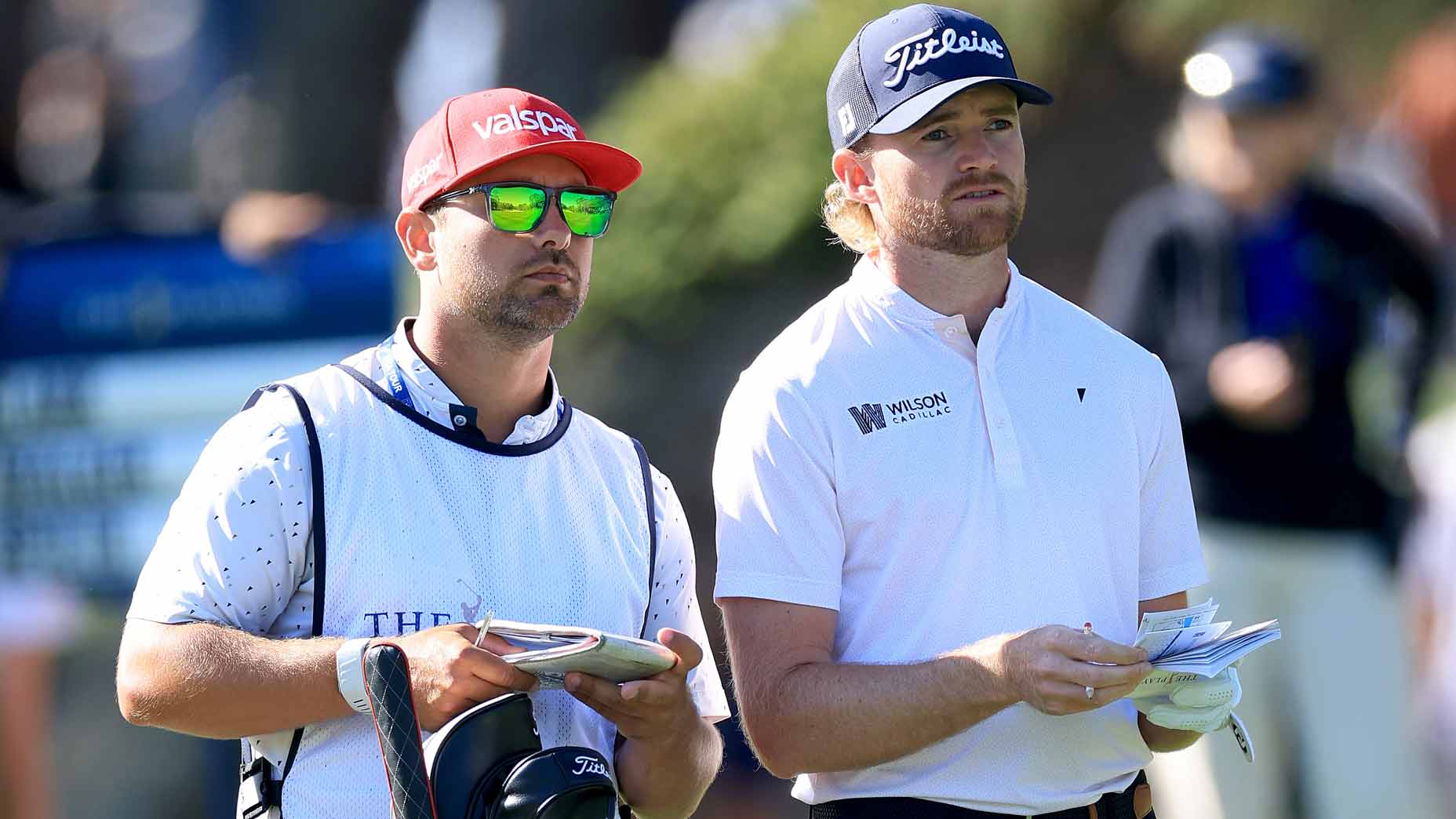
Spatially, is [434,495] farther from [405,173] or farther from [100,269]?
[100,269]

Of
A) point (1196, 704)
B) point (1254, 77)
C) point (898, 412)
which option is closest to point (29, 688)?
point (898, 412)

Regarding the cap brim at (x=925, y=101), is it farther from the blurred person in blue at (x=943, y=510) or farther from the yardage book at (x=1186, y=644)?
the yardage book at (x=1186, y=644)

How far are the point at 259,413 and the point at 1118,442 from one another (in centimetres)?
149

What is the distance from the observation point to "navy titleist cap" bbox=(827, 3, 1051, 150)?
10.7 ft

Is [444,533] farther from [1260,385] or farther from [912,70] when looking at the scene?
[1260,385]

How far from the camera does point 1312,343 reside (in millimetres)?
5488

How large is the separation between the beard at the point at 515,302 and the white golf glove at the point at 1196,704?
3.93 feet

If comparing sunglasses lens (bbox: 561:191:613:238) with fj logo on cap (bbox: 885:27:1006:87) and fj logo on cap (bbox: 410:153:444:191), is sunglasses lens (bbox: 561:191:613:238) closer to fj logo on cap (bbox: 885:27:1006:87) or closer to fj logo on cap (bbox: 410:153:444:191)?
fj logo on cap (bbox: 410:153:444:191)

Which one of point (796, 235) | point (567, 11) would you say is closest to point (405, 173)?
point (796, 235)

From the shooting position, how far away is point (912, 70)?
3273mm

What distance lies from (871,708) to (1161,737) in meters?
0.63

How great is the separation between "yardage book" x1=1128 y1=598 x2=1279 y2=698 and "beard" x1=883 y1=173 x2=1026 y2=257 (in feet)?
2.44

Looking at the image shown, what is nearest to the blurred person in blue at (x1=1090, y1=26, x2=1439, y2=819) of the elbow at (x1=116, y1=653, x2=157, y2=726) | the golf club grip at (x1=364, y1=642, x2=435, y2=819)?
the golf club grip at (x1=364, y1=642, x2=435, y2=819)

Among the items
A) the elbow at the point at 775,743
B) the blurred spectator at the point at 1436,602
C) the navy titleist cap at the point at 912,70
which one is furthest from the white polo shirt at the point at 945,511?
the blurred spectator at the point at 1436,602
